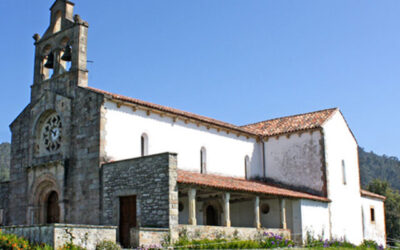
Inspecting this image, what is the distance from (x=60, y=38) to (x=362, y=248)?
19476 millimetres

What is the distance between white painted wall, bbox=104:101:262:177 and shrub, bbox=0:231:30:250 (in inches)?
282

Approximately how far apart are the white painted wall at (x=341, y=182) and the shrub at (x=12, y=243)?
64.1 feet

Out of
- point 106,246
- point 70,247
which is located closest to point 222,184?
point 106,246

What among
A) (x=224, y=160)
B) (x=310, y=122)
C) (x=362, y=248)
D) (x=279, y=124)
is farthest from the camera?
(x=279, y=124)

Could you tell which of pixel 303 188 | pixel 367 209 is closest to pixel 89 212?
pixel 303 188

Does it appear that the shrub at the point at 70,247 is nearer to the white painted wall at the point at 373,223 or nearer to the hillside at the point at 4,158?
the white painted wall at the point at 373,223

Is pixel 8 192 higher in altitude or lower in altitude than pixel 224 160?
lower

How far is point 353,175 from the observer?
111 ft

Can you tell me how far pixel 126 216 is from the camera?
21.7 m

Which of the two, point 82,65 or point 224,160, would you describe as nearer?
point 82,65

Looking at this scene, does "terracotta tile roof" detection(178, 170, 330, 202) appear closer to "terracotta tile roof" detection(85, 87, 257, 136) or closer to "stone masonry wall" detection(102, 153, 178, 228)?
"stone masonry wall" detection(102, 153, 178, 228)

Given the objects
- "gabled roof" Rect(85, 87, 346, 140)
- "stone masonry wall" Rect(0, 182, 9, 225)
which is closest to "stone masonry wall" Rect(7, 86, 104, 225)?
"stone masonry wall" Rect(0, 182, 9, 225)

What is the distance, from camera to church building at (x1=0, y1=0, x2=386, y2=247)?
21406 mm

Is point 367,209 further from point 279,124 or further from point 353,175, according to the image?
point 279,124
